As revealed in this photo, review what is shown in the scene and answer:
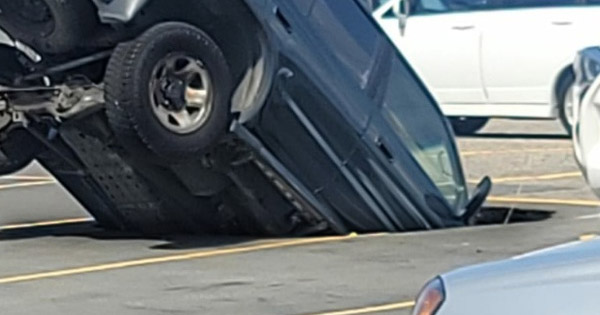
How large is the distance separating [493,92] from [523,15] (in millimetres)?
836

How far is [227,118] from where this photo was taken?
32.0ft

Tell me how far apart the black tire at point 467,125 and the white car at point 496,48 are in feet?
1.18

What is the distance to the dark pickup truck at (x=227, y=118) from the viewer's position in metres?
9.46

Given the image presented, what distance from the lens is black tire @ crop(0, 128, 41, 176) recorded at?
10.4m

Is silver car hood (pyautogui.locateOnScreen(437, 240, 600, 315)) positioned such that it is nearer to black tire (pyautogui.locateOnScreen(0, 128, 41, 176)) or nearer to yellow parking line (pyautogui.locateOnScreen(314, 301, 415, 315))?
yellow parking line (pyautogui.locateOnScreen(314, 301, 415, 315))

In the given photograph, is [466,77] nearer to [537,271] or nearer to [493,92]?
[493,92]

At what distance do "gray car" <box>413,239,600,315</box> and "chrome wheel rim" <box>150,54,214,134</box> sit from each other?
498 centimetres

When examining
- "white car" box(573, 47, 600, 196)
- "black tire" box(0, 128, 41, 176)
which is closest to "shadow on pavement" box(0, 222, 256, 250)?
"black tire" box(0, 128, 41, 176)

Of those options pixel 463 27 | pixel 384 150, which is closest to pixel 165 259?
pixel 384 150

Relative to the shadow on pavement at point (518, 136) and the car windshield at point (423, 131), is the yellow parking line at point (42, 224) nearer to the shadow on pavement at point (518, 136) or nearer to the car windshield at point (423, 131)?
the car windshield at point (423, 131)

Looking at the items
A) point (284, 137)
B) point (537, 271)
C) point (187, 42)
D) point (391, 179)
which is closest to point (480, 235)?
point (391, 179)

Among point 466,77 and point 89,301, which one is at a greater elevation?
point 89,301

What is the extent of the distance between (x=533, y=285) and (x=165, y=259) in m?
5.89

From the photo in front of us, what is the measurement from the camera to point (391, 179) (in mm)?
10555
